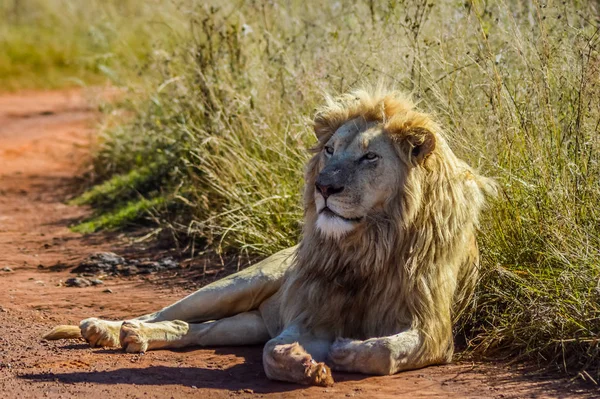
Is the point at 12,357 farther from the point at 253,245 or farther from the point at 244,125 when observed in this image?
the point at 244,125

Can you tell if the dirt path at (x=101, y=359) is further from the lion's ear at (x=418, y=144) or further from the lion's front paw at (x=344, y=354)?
the lion's ear at (x=418, y=144)

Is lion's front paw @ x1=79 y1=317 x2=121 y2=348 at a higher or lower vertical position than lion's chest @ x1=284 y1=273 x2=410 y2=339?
lower

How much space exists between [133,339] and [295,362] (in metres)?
1.06

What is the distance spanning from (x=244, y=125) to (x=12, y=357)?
10.4 ft

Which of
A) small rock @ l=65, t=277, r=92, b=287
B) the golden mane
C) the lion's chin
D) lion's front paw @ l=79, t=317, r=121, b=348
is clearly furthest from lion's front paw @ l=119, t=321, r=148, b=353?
small rock @ l=65, t=277, r=92, b=287

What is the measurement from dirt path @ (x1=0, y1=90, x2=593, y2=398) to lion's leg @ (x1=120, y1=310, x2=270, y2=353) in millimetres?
79

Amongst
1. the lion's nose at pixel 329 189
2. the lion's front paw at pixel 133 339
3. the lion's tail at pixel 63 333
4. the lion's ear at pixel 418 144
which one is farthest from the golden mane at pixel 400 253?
the lion's tail at pixel 63 333

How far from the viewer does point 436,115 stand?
6.14 m

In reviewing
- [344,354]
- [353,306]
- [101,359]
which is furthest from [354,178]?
[101,359]

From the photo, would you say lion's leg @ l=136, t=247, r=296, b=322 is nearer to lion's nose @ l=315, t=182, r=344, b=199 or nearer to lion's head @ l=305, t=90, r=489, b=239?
lion's head @ l=305, t=90, r=489, b=239

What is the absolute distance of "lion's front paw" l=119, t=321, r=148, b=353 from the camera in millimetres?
5453

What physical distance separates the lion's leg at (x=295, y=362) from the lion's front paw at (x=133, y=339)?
0.79 m

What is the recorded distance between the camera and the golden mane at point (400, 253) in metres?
5.09

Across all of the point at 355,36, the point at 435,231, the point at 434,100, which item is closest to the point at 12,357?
the point at 435,231
